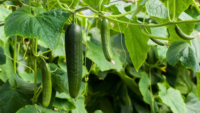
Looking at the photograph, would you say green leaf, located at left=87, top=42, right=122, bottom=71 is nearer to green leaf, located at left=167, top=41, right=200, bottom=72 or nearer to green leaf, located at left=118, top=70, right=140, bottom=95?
green leaf, located at left=118, top=70, right=140, bottom=95

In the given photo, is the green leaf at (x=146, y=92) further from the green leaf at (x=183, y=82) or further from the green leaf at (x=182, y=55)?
the green leaf at (x=182, y=55)

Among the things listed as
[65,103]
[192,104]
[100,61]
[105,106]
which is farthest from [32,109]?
[192,104]

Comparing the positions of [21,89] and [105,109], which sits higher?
[21,89]

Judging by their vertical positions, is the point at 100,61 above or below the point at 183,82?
above

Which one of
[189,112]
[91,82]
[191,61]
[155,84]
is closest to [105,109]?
[91,82]

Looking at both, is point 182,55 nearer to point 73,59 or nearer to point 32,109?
point 73,59

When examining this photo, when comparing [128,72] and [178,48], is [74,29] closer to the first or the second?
[178,48]
